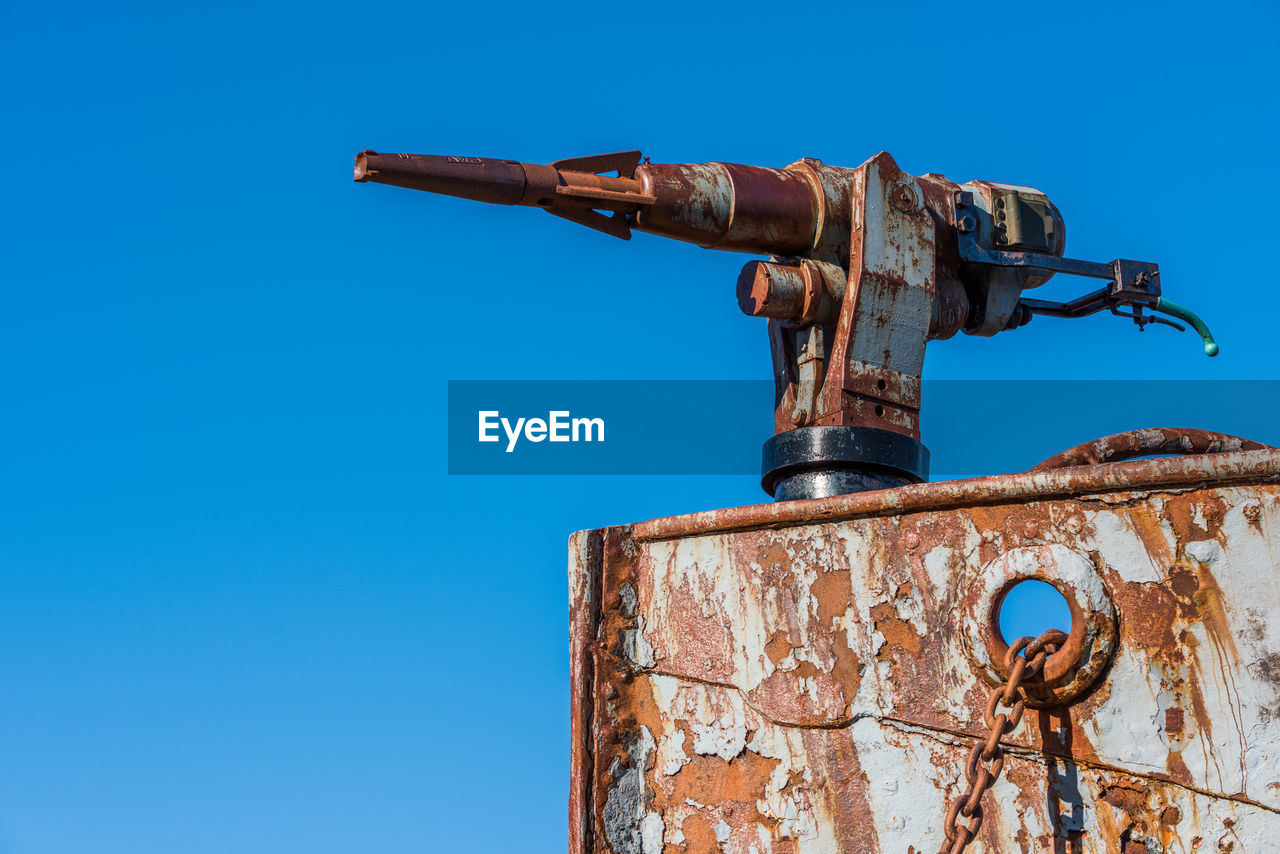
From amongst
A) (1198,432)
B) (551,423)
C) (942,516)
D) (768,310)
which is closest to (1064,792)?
(942,516)

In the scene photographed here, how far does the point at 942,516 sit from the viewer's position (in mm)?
2748

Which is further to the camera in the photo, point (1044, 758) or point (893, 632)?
point (893, 632)

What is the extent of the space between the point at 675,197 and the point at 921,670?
5.49 ft

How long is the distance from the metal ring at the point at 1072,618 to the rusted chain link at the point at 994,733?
0.02 meters

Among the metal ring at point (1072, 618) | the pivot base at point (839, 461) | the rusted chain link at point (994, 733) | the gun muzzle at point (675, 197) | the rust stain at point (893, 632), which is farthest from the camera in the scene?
the gun muzzle at point (675, 197)

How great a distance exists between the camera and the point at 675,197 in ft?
12.8

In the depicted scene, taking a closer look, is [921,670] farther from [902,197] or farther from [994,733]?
[902,197]

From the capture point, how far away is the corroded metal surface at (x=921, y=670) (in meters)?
2.41

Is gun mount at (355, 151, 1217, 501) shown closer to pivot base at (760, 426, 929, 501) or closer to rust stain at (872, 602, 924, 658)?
pivot base at (760, 426, 929, 501)

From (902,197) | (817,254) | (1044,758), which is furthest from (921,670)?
(902,197)

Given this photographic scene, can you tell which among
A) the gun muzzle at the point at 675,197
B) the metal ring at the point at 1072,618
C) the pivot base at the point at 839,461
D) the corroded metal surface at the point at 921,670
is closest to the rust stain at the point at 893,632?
the corroded metal surface at the point at 921,670

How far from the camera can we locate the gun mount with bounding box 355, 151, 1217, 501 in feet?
12.2

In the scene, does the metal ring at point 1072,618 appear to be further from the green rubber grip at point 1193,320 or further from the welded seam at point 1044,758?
the green rubber grip at point 1193,320

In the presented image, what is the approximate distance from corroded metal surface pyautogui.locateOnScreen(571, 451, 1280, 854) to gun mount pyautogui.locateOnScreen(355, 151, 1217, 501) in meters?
0.73
